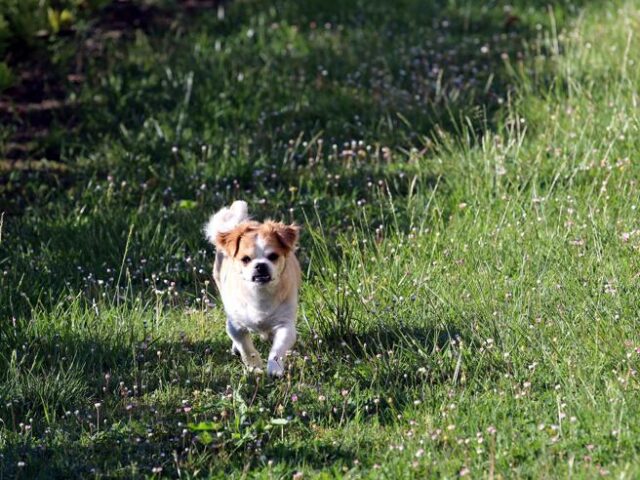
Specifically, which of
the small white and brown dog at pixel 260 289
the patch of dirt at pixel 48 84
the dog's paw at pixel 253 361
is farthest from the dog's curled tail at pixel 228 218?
the patch of dirt at pixel 48 84

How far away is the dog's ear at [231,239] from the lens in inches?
234

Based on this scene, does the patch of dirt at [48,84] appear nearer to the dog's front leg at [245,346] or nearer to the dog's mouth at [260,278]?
the dog's front leg at [245,346]

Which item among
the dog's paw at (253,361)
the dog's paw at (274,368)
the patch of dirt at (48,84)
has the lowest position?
the dog's paw at (253,361)

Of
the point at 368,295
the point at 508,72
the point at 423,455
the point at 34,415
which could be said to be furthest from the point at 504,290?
the point at 508,72

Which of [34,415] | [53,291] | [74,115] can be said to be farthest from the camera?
[74,115]

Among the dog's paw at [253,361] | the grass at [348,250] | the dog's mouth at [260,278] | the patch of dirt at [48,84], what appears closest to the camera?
the grass at [348,250]

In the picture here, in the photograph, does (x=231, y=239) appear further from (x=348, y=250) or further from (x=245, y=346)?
(x=348, y=250)

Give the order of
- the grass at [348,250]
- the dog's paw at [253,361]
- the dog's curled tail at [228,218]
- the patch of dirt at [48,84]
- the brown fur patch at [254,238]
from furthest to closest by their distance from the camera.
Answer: the patch of dirt at [48,84]
the dog's curled tail at [228,218]
the dog's paw at [253,361]
the brown fur patch at [254,238]
the grass at [348,250]

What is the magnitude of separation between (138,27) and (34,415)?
587 centimetres

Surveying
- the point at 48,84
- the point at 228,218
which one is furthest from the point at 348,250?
the point at 48,84

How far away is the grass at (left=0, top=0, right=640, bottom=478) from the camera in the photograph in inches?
207

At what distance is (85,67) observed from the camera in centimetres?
998

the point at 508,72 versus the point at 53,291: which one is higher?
the point at 508,72

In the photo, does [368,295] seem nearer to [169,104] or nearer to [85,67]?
[169,104]
